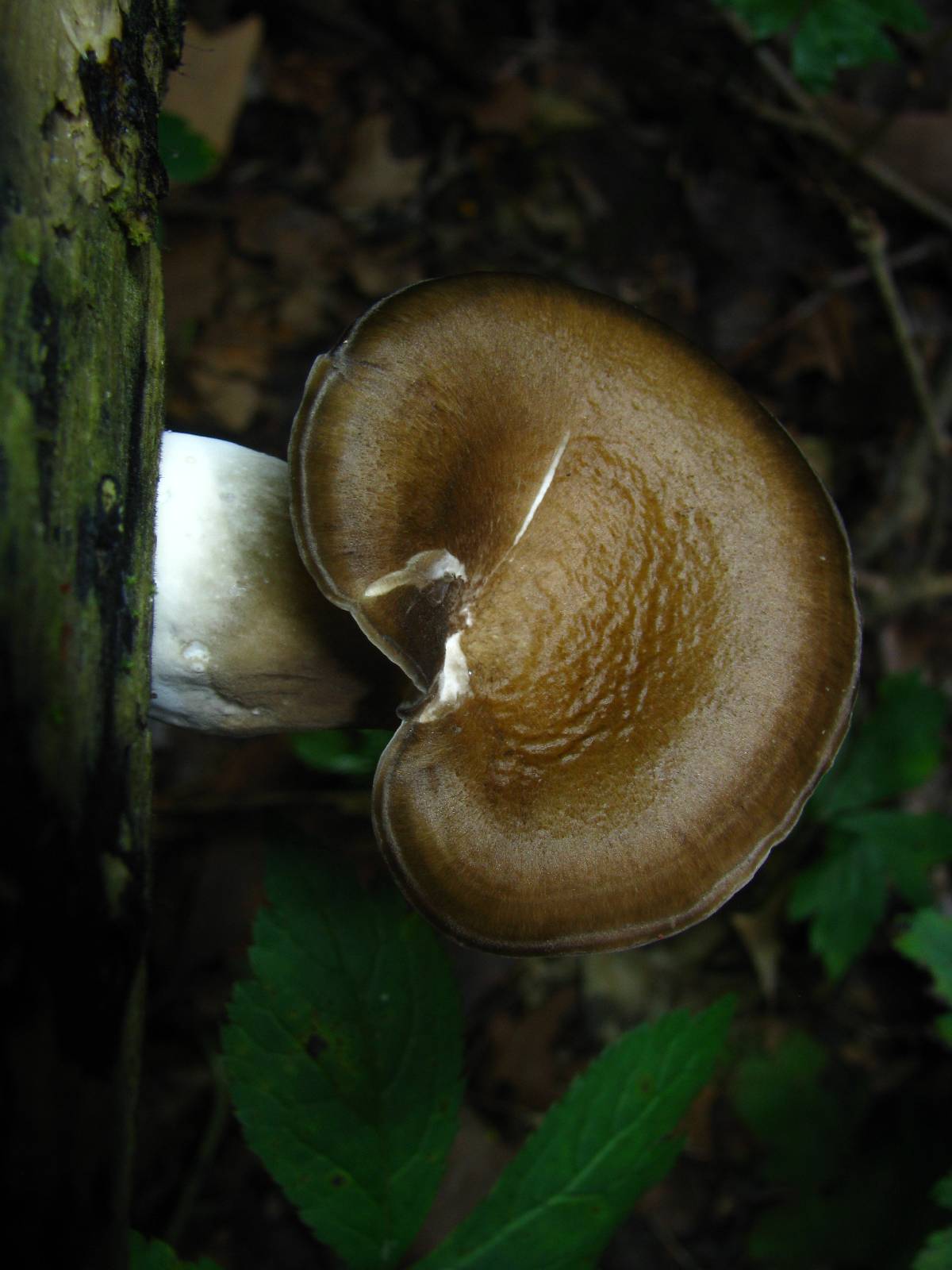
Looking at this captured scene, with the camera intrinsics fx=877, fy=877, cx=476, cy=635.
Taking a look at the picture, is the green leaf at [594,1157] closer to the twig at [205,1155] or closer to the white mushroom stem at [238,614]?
the white mushroom stem at [238,614]

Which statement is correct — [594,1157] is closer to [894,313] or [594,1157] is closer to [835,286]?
[894,313]

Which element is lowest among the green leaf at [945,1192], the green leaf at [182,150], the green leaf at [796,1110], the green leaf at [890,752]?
the green leaf at [796,1110]

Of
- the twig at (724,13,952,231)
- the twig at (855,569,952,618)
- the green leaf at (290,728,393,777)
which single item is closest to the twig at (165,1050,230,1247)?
the green leaf at (290,728,393,777)

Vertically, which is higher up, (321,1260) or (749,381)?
(749,381)

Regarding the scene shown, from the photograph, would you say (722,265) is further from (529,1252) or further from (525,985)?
(529,1252)

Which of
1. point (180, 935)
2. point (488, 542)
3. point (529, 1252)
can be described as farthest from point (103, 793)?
point (180, 935)

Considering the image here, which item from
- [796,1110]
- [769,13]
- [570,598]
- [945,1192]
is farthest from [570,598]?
[796,1110]

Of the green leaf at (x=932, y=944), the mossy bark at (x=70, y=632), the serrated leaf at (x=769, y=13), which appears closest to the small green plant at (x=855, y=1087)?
the green leaf at (x=932, y=944)

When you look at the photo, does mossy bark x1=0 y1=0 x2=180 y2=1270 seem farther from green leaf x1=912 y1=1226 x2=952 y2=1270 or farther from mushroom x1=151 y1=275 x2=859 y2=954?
green leaf x1=912 y1=1226 x2=952 y2=1270
